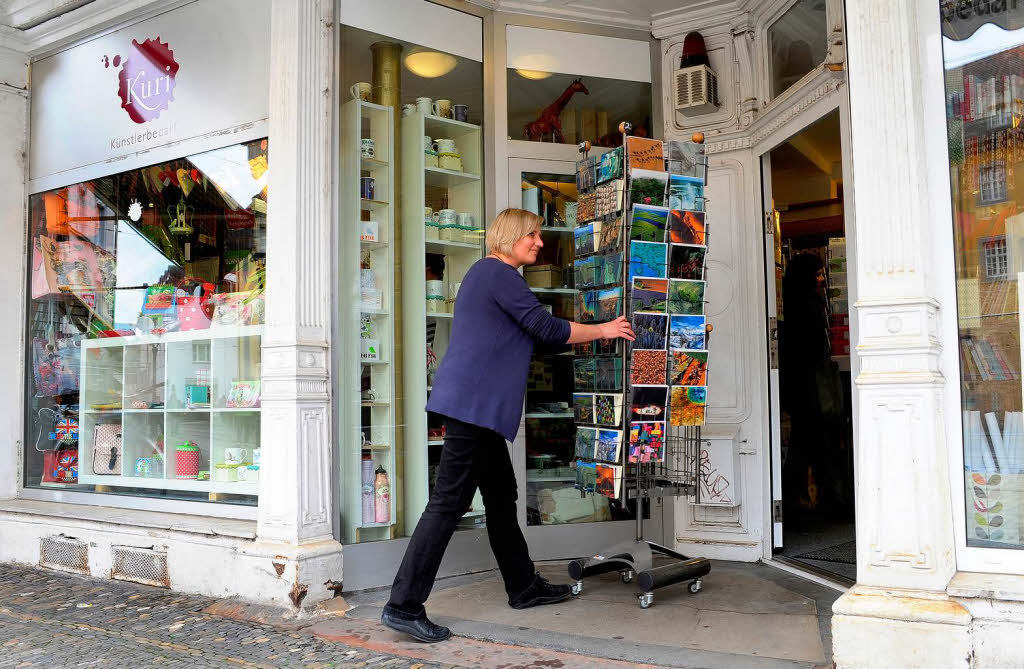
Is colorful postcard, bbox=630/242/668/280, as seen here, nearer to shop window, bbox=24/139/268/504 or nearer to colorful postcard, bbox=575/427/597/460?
colorful postcard, bbox=575/427/597/460

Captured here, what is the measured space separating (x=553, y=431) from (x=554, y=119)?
6.29ft

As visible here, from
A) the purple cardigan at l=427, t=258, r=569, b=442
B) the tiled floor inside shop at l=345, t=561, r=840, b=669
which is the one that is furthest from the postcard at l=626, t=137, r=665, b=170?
the tiled floor inside shop at l=345, t=561, r=840, b=669

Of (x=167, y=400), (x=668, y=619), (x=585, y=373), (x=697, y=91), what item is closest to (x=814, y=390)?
(x=697, y=91)

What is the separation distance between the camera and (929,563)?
278 cm

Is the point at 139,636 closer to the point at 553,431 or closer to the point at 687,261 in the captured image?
the point at 553,431

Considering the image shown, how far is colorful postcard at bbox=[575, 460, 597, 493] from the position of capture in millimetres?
4078

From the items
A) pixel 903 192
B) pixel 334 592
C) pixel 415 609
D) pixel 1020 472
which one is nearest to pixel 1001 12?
pixel 903 192

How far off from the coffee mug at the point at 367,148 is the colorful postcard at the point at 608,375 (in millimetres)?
1699

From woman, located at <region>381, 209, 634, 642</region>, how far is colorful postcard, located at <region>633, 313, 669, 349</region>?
208mm

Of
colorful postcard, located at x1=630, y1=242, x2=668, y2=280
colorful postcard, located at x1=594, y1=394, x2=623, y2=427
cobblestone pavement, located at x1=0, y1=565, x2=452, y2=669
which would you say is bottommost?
cobblestone pavement, located at x1=0, y1=565, x2=452, y2=669

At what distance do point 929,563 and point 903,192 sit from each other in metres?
→ 1.25

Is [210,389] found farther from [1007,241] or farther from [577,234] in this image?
[1007,241]

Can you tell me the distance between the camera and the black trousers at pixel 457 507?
3.44 m

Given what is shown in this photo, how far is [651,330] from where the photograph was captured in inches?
155
